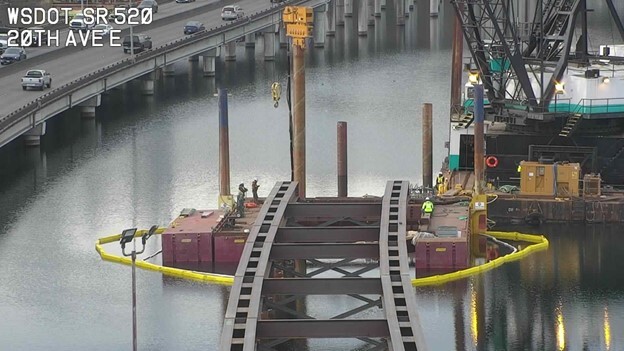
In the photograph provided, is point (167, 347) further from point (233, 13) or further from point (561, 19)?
point (233, 13)

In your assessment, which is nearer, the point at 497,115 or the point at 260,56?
the point at 497,115

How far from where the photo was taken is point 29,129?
311 feet

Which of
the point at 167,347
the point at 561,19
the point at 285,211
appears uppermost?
the point at 561,19

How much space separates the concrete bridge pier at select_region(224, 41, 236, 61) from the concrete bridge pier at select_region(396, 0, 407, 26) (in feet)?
104

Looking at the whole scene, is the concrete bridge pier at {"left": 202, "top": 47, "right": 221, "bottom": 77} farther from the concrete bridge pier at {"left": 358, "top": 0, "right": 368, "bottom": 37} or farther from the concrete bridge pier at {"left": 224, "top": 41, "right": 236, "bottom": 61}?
the concrete bridge pier at {"left": 358, "top": 0, "right": 368, "bottom": 37}

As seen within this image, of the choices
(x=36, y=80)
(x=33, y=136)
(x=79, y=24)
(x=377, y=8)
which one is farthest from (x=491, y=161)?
(x=377, y=8)

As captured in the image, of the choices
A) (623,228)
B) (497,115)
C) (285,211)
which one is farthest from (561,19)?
(285,211)

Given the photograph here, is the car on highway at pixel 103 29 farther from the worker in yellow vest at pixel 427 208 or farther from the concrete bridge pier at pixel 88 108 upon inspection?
the worker in yellow vest at pixel 427 208

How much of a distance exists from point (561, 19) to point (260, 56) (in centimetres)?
5877

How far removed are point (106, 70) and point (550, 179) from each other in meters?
39.5

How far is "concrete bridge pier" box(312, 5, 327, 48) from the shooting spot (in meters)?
150

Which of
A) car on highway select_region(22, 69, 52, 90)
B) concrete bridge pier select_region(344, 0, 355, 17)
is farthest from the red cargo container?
concrete bridge pier select_region(344, 0, 355, 17)

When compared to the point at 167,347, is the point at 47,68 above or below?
above

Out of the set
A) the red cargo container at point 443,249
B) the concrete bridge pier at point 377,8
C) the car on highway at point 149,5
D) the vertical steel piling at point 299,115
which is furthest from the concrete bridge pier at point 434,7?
the red cargo container at point 443,249
